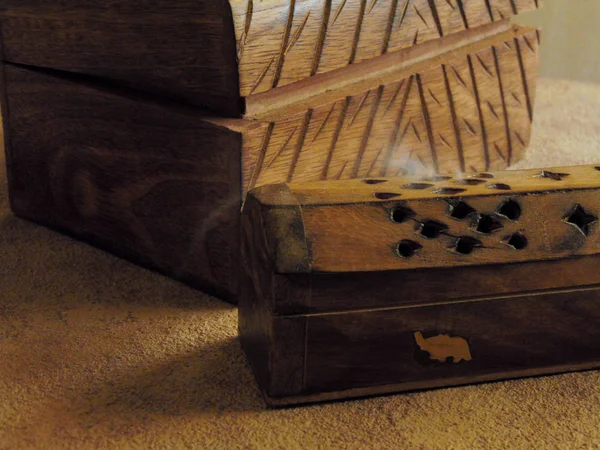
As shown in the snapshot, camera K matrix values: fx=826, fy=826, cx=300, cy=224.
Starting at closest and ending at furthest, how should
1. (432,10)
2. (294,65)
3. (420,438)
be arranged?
(420,438) < (294,65) < (432,10)

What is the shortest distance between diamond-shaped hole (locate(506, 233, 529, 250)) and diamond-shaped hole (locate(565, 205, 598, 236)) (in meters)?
0.07

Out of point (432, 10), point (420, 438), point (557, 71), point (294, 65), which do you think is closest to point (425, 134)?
point (432, 10)

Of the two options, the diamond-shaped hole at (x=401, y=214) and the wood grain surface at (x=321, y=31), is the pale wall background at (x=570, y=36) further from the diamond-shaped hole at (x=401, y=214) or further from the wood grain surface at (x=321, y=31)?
the diamond-shaped hole at (x=401, y=214)

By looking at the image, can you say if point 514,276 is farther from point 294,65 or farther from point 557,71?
point 557,71

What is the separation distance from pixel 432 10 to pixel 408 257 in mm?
658

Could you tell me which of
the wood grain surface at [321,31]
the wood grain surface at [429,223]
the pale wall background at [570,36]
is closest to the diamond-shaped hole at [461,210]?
the wood grain surface at [429,223]

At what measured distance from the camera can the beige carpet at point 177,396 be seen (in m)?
0.95

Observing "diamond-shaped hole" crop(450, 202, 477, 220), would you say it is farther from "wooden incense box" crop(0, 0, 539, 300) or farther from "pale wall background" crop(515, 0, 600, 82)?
"pale wall background" crop(515, 0, 600, 82)

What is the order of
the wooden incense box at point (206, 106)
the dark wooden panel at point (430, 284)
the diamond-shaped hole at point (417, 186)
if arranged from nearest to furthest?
the dark wooden panel at point (430, 284), the diamond-shaped hole at point (417, 186), the wooden incense box at point (206, 106)

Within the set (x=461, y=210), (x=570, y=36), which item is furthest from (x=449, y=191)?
(x=570, y=36)

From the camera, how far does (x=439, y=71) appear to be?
151cm

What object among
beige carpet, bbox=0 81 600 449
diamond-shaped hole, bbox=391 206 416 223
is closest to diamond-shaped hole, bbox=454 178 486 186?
diamond-shaped hole, bbox=391 206 416 223

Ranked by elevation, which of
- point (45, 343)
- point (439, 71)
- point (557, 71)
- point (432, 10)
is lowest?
point (557, 71)

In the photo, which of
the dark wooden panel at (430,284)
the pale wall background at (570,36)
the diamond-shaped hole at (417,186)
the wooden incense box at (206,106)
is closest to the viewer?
the dark wooden panel at (430,284)
